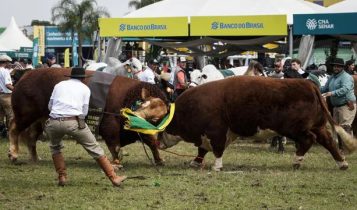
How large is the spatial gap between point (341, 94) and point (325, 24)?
6.44 m

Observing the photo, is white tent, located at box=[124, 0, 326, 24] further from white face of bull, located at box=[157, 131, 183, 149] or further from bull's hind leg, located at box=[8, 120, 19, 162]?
bull's hind leg, located at box=[8, 120, 19, 162]

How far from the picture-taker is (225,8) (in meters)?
22.2

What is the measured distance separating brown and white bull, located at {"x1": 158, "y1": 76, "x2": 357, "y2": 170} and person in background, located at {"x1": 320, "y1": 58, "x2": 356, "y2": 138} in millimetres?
1335

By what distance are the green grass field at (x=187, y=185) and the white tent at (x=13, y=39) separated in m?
33.6

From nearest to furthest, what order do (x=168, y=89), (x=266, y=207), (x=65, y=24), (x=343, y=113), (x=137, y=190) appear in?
(x=266, y=207) < (x=137, y=190) < (x=343, y=113) < (x=168, y=89) < (x=65, y=24)

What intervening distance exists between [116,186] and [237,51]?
1764 cm

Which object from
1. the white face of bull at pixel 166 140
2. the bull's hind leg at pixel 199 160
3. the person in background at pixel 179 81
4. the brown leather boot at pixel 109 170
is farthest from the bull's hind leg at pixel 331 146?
the person in background at pixel 179 81

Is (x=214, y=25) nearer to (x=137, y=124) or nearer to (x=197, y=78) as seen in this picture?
(x=197, y=78)

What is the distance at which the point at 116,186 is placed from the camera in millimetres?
10000

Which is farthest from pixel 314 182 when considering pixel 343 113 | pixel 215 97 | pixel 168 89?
pixel 168 89

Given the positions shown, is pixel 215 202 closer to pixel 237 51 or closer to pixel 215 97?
pixel 215 97

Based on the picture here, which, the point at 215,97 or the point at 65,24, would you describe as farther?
the point at 65,24

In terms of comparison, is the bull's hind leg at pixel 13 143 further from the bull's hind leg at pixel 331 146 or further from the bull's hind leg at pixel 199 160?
the bull's hind leg at pixel 331 146

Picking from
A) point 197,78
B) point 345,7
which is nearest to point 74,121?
point 197,78
